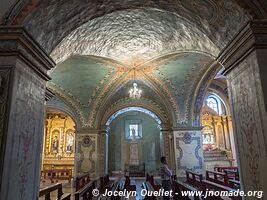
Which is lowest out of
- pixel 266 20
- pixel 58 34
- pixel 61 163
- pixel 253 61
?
pixel 61 163

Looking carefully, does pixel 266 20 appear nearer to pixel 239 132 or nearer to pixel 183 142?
pixel 239 132

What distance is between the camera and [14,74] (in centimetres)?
295

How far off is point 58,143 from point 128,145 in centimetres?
562

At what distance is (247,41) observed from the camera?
3.24 meters

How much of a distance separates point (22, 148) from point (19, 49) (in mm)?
1326

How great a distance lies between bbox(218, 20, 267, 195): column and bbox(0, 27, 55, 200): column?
Result: 306 centimetres

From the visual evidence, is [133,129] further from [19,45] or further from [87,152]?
[19,45]

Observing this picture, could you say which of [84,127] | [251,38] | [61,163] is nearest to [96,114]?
[84,127]

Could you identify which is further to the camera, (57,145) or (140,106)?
(57,145)

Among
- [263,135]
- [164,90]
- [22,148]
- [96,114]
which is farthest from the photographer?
[96,114]

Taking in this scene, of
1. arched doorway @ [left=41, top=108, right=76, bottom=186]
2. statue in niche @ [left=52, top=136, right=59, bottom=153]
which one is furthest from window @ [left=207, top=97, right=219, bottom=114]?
statue in niche @ [left=52, top=136, right=59, bottom=153]

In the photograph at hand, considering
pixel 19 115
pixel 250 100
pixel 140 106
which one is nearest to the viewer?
pixel 19 115

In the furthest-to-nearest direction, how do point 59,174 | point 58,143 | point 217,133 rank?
point 217,133
point 58,143
point 59,174

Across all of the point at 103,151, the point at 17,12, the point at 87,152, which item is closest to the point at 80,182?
the point at 87,152
